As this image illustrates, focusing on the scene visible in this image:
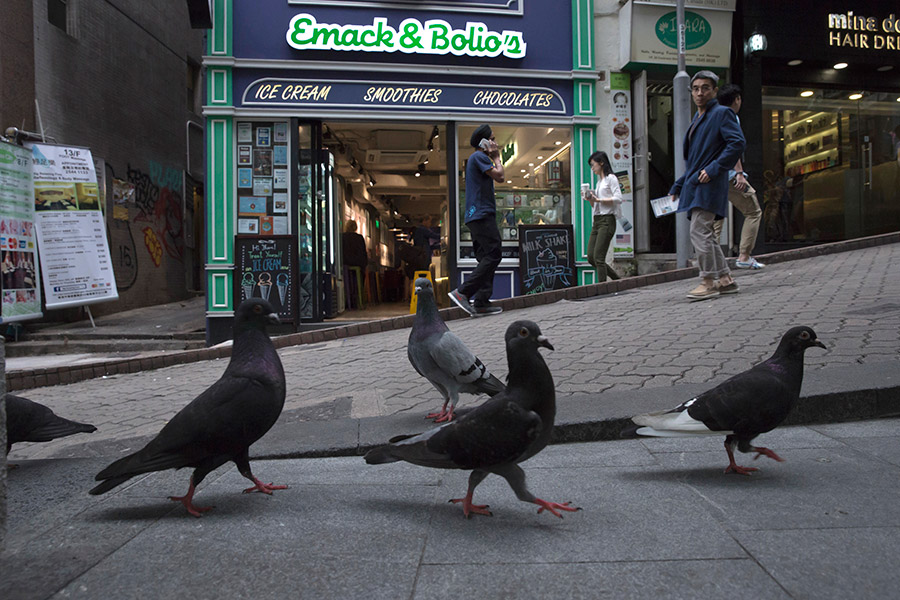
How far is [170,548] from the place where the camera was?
2188mm

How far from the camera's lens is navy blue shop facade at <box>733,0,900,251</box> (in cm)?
1227

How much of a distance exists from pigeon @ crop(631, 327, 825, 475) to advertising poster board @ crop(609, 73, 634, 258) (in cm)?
868

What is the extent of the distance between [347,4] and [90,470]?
882 cm

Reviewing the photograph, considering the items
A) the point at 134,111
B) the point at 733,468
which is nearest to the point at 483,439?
the point at 733,468

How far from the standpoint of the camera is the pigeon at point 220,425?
2.46 m

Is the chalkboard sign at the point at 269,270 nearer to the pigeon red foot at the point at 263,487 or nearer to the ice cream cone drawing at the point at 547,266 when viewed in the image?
the ice cream cone drawing at the point at 547,266

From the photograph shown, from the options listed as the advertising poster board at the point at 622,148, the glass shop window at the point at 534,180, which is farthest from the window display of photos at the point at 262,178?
the advertising poster board at the point at 622,148

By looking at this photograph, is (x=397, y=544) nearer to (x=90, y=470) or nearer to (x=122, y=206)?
(x=90, y=470)

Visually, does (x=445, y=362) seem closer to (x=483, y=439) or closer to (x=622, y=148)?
(x=483, y=439)

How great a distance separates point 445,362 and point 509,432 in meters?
1.37

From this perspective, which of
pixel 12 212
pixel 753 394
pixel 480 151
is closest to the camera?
pixel 753 394

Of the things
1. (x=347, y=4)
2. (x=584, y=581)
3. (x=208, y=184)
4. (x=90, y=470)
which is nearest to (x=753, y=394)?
(x=584, y=581)

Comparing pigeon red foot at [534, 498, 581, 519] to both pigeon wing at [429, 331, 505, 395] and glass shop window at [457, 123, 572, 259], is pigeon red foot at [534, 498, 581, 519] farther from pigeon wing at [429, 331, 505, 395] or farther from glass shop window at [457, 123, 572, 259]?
glass shop window at [457, 123, 572, 259]

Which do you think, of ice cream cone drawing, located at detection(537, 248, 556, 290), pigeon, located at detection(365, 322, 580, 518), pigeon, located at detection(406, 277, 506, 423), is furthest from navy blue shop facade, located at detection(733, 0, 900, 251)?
pigeon, located at detection(365, 322, 580, 518)
